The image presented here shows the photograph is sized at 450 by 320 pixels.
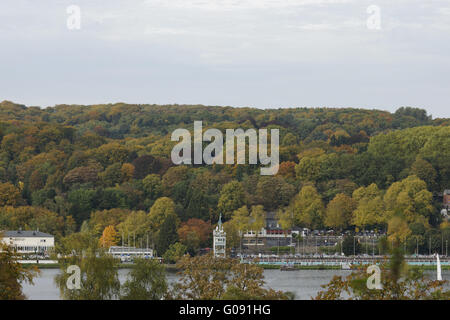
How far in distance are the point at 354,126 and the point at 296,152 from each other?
1058 inches

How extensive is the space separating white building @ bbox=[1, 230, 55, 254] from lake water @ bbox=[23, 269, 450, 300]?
34.7 feet

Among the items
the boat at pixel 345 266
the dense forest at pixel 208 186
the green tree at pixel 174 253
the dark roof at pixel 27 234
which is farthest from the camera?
the dense forest at pixel 208 186

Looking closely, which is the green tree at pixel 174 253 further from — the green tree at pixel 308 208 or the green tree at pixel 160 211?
the green tree at pixel 308 208

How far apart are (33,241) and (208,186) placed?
21595 millimetres

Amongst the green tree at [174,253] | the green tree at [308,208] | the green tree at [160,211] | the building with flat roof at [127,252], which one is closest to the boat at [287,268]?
the green tree at [174,253]

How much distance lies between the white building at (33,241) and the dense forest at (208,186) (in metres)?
1.31

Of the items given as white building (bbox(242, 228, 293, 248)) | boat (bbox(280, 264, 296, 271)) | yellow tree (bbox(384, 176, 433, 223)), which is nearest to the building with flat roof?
boat (bbox(280, 264, 296, 271))

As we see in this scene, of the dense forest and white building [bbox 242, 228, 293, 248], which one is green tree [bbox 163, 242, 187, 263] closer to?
the dense forest

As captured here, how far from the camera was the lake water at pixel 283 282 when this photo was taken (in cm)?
5208

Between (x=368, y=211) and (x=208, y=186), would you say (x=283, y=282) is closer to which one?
(x=368, y=211)

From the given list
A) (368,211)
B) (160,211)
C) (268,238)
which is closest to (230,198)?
(268,238)

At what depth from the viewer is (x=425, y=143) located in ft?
387
